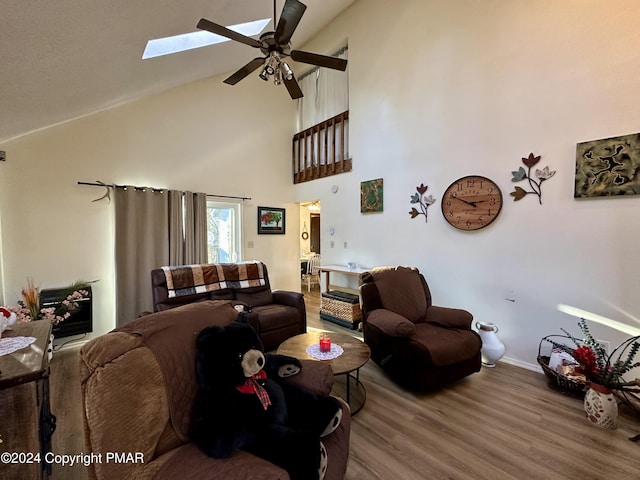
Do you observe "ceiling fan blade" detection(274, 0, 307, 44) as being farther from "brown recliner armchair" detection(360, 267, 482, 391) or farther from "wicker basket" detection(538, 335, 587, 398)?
"wicker basket" detection(538, 335, 587, 398)

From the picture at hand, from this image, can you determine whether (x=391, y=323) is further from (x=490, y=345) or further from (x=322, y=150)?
(x=322, y=150)

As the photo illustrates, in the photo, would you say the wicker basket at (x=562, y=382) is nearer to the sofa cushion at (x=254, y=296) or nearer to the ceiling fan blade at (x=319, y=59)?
the sofa cushion at (x=254, y=296)

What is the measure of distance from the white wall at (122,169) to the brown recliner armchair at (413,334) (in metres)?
2.88

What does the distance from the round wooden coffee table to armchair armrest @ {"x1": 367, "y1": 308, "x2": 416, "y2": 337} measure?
0.25m

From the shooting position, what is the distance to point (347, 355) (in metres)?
2.00

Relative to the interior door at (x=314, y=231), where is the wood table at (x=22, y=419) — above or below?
below

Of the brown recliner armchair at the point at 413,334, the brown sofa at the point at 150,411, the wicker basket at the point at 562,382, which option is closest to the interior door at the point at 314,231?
the brown recliner armchair at the point at 413,334

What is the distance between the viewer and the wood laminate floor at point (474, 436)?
1502 millimetres

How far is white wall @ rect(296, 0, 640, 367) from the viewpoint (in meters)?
2.24

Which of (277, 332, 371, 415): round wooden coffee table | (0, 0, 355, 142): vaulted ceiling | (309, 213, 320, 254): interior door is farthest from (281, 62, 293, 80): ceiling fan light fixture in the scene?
(309, 213, 320, 254): interior door

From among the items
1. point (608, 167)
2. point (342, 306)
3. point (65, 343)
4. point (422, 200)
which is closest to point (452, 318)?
point (422, 200)

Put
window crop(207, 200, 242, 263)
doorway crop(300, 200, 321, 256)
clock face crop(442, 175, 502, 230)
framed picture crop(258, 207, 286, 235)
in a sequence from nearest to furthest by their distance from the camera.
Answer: clock face crop(442, 175, 502, 230)
window crop(207, 200, 242, 263)
framed picture crop(258, 207, 286, 235)
doorway crop(300, 200, 321, 256)

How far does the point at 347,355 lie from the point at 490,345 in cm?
163

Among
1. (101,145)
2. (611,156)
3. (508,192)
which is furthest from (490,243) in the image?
(101,145)
